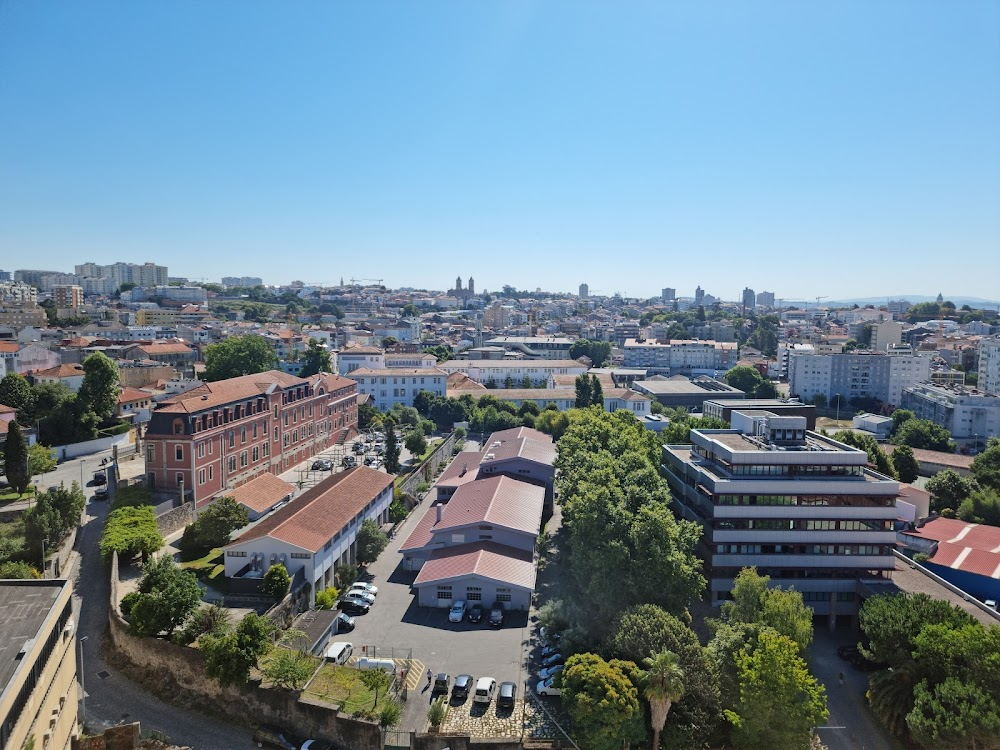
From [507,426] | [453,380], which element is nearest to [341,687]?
[507,426]

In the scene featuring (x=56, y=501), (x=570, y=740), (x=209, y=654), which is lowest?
(x=570, y=740)

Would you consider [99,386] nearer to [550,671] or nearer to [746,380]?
[550,671]

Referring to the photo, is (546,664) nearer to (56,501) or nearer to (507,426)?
(56,501)

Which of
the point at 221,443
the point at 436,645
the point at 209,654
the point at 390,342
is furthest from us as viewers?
the point at 390,342

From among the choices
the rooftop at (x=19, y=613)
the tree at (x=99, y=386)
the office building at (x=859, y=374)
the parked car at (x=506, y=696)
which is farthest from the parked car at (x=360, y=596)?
the office building at (x=859, y=374)

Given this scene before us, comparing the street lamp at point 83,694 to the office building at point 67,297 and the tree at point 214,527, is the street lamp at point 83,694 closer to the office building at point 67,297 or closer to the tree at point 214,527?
the tree at point 214,527

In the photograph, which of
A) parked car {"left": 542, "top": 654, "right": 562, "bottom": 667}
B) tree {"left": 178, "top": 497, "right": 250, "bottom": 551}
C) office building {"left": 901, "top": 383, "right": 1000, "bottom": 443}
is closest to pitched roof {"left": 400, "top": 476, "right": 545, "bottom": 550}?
parked car {"left": 542, "top": 654, "right": 562, "bottom": 667}

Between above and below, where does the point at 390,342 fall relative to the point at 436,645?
above
